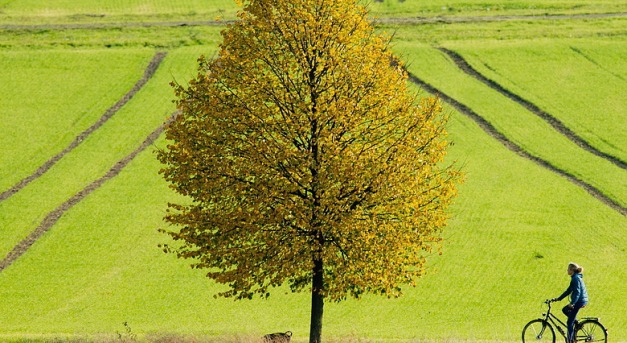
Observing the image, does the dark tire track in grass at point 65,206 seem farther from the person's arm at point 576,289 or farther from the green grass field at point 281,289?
the person's arm at point 576,289

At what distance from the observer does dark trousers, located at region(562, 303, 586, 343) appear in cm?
2956

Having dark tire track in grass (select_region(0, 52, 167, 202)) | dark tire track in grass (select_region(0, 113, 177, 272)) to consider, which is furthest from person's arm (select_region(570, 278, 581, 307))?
dark tire track in grass (select_region(0, 52, 167, 202))

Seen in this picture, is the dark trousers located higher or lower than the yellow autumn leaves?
lower

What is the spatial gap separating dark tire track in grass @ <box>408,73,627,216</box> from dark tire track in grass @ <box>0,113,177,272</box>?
2141cm

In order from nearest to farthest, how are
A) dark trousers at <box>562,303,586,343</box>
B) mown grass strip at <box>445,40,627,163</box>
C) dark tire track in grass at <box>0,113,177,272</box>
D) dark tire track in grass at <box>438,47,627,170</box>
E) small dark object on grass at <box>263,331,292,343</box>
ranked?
dark trousers at <box>562,303,586,343</box> → small dark object on grass at <box>263,331,292,343</box> → dark tire track in grass at <box>0,113,177,272</box> → dark tire track in grass at <box>438,47,627,170</box> → mown grass strip at <box>445,40,627,163</box>

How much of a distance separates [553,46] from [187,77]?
104 feet

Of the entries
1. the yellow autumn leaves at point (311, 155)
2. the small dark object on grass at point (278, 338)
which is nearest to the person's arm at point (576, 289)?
the yellow autumn leaves at point (311, 155)

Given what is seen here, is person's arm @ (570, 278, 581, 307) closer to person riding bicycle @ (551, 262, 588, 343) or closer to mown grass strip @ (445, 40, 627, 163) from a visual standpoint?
person riding bicycle @ (551, 262, 588, 343)

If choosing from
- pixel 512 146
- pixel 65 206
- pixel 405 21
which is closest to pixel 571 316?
pixel 512 146

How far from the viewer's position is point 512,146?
205ft

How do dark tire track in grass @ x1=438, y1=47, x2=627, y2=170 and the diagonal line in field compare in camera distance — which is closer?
dark tire track in grass @ x1=438, y1=47, x2=627, y2=170

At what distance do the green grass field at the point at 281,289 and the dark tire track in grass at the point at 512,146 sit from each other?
1.51 ft

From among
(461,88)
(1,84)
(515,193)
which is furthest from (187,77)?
(515,193)

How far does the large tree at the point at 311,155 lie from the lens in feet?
96.2
